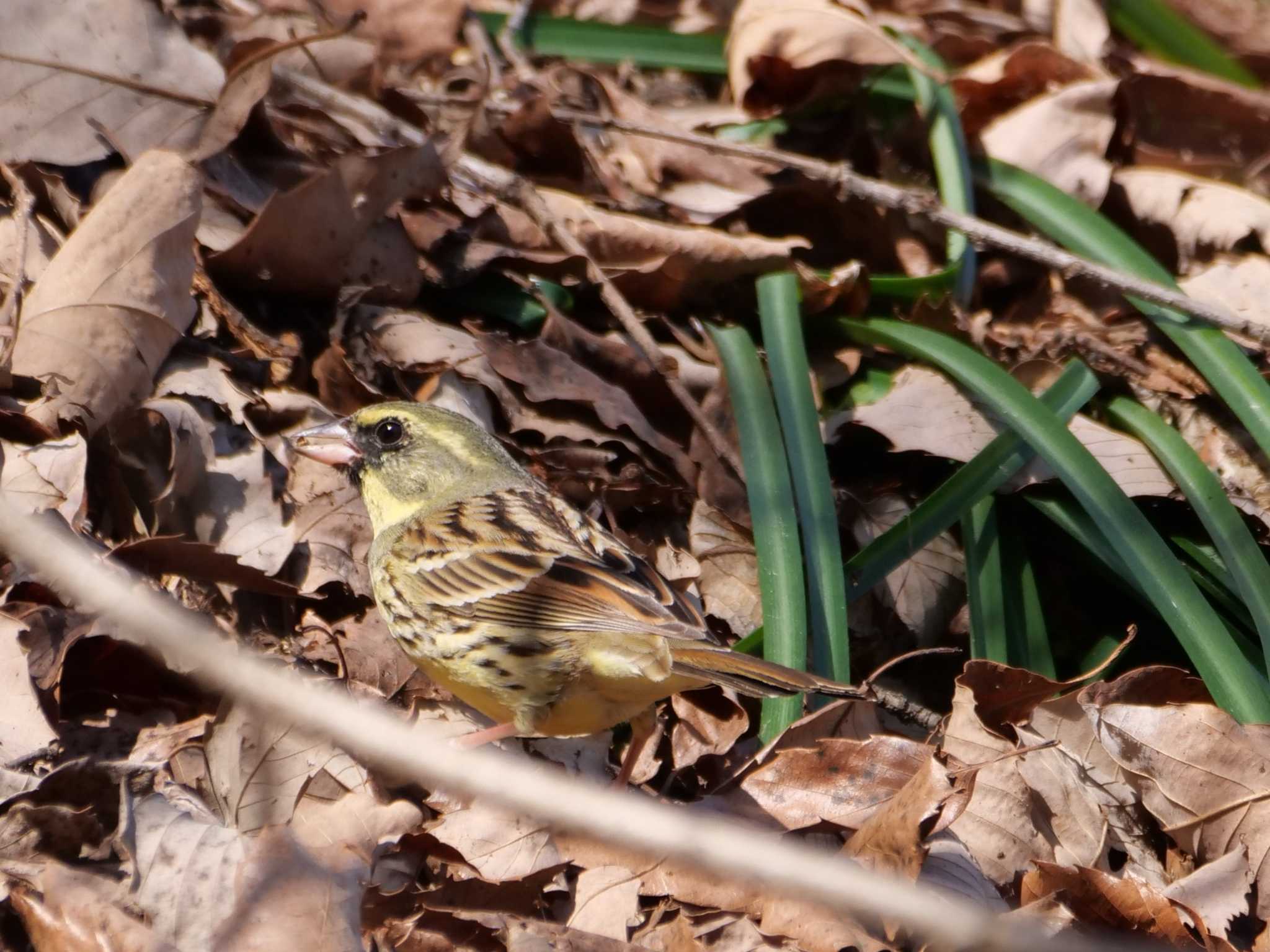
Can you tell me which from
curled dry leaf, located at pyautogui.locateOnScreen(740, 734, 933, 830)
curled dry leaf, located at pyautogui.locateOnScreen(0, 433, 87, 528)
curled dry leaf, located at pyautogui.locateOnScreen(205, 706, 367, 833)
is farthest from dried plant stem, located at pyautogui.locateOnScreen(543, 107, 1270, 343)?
curled dry leaf, located at pyautogui.locateOnScreen(205, 706, 367, 833)

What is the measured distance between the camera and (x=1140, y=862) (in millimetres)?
3396

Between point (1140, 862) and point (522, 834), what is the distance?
162 cm

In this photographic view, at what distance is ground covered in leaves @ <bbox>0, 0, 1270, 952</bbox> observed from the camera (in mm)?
3031

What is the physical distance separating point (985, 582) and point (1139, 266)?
1391 mm

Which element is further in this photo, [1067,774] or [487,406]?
[487,406]

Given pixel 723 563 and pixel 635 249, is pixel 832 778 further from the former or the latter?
pixel 635 249

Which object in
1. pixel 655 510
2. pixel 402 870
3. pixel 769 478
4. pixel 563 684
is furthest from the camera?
pixel 655 510

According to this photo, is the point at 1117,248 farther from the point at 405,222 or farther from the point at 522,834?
the point at 522,834

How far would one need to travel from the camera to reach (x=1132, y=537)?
143 inches

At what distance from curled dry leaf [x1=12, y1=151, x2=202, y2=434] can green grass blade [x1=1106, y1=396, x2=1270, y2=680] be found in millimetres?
3006

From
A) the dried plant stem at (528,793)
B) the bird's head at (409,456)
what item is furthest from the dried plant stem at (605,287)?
the dried plant stem at (528,793)

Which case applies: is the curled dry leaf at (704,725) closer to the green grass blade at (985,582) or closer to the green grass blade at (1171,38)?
the green grass blade at (985,582)

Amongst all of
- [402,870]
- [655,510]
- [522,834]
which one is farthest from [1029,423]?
[402,870]

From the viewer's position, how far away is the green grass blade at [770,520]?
11.2ft
